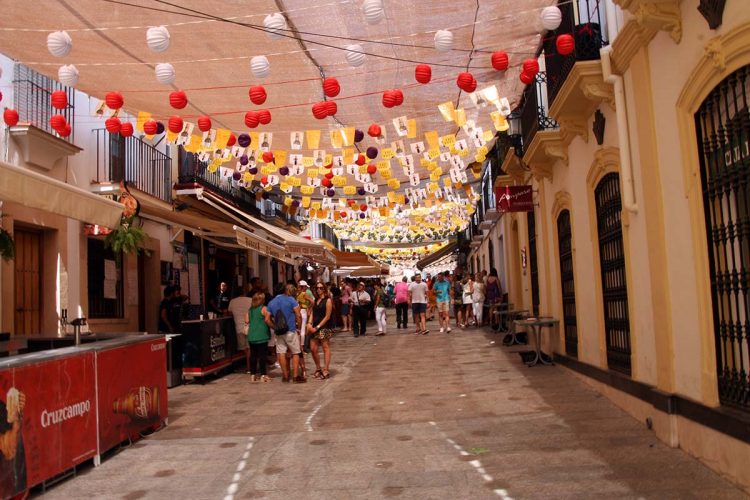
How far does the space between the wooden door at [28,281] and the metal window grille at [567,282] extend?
905cm

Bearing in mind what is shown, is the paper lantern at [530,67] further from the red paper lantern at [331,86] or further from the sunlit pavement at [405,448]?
the sunlit pavement at [405,448]

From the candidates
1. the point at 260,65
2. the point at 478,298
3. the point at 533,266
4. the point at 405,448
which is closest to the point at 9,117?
the point at 260,65

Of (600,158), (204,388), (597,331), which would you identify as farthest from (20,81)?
(597,331)

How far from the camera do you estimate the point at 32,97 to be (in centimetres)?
1173

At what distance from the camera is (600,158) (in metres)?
8.96

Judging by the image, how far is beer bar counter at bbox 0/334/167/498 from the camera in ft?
17.4

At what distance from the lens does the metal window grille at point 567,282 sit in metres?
11.4

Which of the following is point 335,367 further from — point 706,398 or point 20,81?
point 706,398

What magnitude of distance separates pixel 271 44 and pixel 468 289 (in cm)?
1458

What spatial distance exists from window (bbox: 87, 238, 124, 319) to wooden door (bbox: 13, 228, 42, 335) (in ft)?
4.83

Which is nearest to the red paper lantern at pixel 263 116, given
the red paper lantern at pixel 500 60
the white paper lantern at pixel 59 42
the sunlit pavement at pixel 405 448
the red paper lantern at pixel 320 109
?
the red paper lantern at pixel 320 109

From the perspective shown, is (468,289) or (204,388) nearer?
(204,388)

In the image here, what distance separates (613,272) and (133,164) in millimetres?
10726

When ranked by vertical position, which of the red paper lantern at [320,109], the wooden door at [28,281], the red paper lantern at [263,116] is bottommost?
the wooden door at [28,281]
